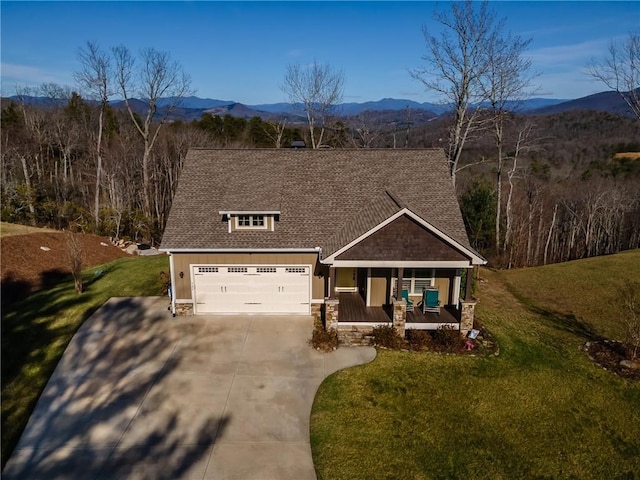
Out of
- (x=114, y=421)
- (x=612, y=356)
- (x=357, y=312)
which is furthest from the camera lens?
(x=357, y=312)

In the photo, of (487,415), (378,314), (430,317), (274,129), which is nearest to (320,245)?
(378,314)

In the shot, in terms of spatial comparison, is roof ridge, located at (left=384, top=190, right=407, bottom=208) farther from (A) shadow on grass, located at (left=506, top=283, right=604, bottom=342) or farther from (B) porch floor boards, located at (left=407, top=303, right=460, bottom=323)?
(A) shadow on grass, located at (left=506, top=283, right=604, bottom=342)

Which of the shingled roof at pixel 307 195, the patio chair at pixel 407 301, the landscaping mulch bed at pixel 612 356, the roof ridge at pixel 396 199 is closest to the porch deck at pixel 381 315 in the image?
the patio chair at pixel 407 301

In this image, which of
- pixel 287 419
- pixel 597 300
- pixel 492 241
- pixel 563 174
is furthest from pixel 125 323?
pixel 563 174

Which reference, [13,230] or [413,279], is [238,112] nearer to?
A: [13,230]

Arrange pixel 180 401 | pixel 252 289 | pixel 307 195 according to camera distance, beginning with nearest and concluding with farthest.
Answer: pixel 180 401
pixel 252 289
pixel 307 195

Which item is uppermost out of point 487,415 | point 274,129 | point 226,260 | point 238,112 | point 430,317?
point 238,112

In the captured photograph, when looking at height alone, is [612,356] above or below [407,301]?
below

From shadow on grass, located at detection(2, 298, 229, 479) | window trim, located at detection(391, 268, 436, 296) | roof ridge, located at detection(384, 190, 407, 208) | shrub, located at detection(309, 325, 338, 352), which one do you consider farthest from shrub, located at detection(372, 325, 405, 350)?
shadow on grass, located at detection(2, 298, 229, 479)

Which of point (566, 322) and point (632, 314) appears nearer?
point (632, 314)
